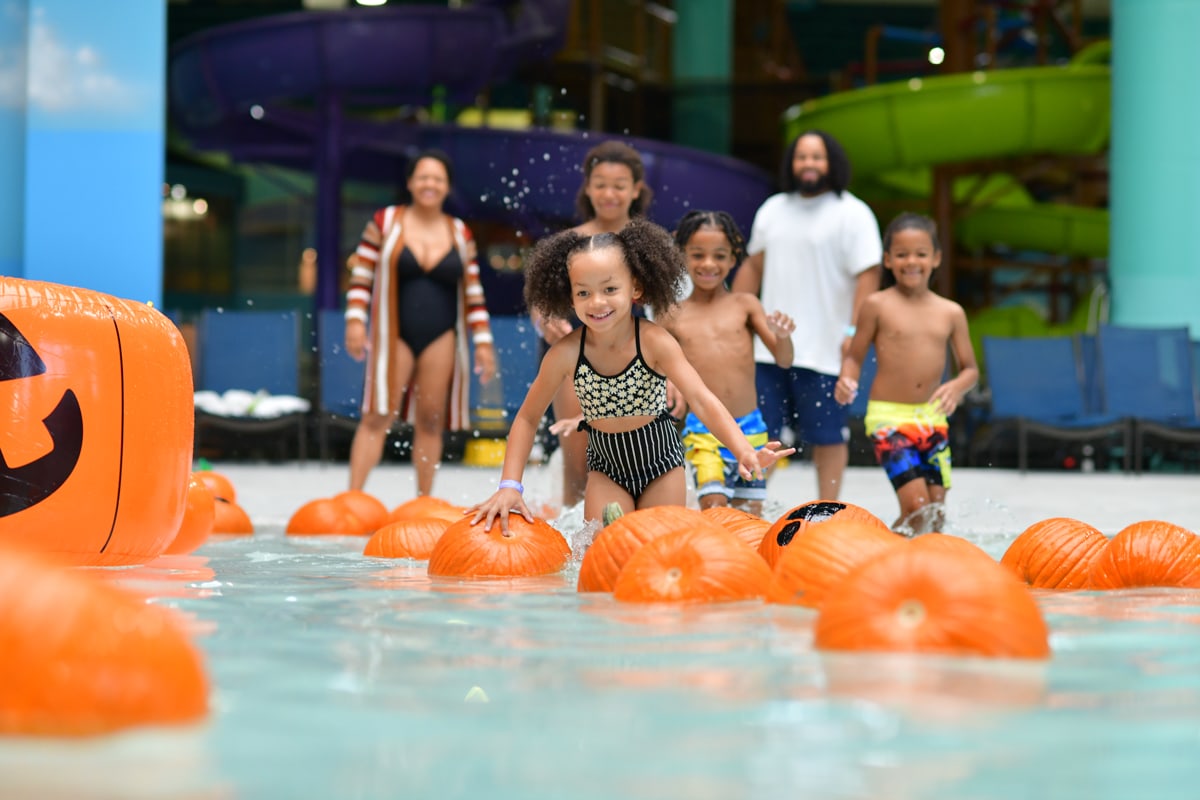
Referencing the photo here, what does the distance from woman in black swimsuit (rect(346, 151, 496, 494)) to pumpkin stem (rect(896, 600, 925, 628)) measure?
12.8 feet

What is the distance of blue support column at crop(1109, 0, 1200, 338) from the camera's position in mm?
12148

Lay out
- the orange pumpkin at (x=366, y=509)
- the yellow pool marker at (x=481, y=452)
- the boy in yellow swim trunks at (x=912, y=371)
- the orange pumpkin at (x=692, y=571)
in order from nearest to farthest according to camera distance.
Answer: the orange pumpkin at (x=692, y=571) → the boy in yellow swim trunks at (x=912, y=371) → the orange pumpkin at (x=366, y=509) → the yellow pool marker at (x=481, y=452)

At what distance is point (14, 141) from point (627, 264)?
18.8 ft

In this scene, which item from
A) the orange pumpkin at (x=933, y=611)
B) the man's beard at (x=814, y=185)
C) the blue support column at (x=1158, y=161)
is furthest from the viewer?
the blue support column at (x=1158, y=161)

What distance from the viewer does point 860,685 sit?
2.26 metres

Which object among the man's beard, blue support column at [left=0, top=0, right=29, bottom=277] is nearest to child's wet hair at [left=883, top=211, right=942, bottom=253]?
the man's beard

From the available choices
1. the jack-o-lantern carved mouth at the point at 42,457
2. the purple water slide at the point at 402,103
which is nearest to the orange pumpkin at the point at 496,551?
the jack-o-lantern carved mouth at the point at 42,457

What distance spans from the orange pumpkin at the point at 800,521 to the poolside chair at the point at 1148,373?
761 cm

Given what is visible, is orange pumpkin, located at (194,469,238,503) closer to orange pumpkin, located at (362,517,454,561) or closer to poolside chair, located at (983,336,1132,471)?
orange pumpkin, located at (362,517,454,561)

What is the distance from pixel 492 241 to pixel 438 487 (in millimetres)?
12065

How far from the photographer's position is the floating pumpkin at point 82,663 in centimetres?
189

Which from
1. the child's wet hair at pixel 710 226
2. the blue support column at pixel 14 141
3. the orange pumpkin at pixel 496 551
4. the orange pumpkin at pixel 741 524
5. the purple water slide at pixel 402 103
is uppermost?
the purple water slide at pixel 402 103

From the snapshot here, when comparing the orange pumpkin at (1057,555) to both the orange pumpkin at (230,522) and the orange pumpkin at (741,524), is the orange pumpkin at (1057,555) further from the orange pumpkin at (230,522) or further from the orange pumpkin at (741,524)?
the orange pumpkin at (230,522)

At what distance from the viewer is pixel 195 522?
4.74 meters
